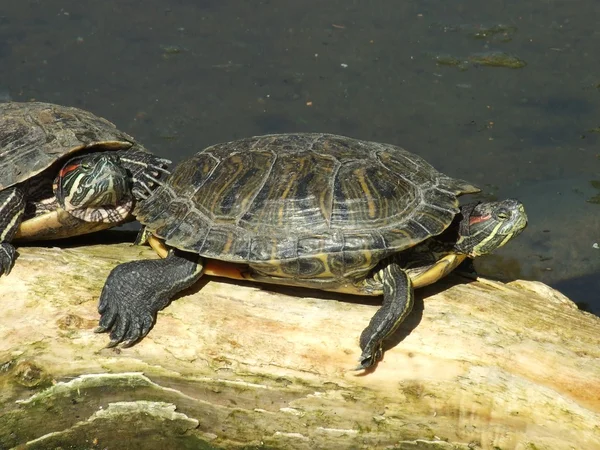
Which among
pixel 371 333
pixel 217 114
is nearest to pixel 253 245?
pixel 371 333

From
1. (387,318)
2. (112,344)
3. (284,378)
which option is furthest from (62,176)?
(387,318)

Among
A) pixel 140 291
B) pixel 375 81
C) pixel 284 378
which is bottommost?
pixel 284 378

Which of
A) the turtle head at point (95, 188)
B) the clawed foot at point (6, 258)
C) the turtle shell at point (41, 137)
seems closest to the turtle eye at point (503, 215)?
the turtle head at point (95, 188)

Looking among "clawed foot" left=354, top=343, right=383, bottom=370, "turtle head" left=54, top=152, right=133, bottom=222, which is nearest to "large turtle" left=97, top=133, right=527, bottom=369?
"clawed foot" left=354, top=343, right=383, bottom=370

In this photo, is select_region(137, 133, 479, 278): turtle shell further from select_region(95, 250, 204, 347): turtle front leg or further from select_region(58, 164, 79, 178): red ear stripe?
select_region(58, 164, 79, 178): red ear stripe

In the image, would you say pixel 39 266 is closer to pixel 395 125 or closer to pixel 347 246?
pixel 347 246

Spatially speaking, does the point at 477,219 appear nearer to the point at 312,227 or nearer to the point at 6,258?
the point at 312,227
